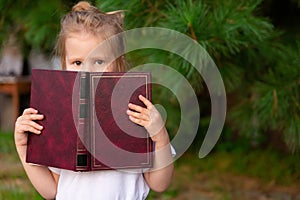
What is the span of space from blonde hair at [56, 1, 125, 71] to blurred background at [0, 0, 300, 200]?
0.23 metres

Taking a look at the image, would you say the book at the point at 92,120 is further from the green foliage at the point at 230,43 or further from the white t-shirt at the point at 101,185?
the green foliage at the point at 230,43

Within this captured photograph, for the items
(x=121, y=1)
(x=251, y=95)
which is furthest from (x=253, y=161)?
(x=121, y=1)

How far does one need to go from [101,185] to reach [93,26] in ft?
1.06

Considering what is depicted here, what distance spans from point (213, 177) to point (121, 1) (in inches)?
54.7

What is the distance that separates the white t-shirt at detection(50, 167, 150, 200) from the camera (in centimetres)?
119

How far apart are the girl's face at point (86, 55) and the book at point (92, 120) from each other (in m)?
0.08

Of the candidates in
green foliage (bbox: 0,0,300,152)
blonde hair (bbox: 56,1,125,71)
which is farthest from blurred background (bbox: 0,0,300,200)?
blonde hair (bbox: 56,1,125,71)

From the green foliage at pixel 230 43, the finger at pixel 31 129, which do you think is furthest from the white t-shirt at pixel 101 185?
the green foliage at pixel 230 43

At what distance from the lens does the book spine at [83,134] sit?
1.08 metres

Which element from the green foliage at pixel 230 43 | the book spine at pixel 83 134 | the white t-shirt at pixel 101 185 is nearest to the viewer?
the book spine at pixel 83 134

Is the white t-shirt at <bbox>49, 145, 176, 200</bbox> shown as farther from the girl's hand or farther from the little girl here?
the girl's hand

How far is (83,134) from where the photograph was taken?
1.09 metres

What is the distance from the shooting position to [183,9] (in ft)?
4.79

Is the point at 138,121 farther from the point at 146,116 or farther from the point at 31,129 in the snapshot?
the point at 31,129
